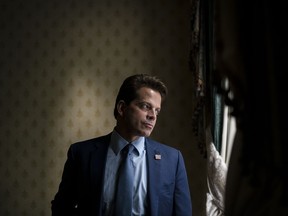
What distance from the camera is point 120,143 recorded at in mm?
1505

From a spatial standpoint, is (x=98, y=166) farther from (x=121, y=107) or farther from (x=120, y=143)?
(x=121, y=107)

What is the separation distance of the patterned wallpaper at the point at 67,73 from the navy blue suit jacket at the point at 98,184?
1.57 m

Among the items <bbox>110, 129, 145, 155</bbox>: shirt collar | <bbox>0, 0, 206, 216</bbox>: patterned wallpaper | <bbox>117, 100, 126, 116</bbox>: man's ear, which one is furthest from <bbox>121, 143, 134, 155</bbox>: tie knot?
<bbox>0, 0, 206, 216</bbox>: patterned wallpaper

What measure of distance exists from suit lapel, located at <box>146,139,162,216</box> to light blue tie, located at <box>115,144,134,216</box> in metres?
0.09

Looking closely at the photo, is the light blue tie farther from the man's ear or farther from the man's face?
the man's ear

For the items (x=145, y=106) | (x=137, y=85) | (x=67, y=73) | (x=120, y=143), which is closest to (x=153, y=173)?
(x=120, y=143)

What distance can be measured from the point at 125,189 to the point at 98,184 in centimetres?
13

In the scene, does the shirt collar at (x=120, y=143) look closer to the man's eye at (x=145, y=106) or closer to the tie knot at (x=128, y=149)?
the tie knot at (x=128, y=149)

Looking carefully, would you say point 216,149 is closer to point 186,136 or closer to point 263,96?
point 186,136

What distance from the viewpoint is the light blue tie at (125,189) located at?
1342mm

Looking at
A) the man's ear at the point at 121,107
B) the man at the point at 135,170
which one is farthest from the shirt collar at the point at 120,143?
the man's ear at the point at 121,107

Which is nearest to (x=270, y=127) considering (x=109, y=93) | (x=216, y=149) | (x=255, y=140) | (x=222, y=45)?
(x=255, y=140)

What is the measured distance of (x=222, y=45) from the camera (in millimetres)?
542

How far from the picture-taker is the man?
140 cm
